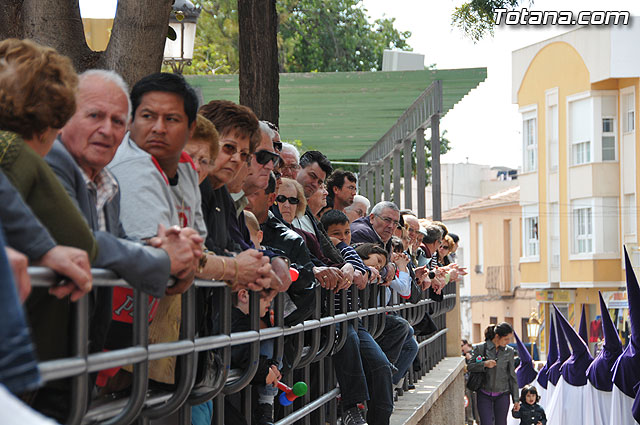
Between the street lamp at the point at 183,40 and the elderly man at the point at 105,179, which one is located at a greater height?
the street lamp at the point at 183,40

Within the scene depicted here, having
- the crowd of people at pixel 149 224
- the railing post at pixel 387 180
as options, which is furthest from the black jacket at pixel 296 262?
the railing post at pixel 387 180

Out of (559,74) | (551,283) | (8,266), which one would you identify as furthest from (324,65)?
(8,266)

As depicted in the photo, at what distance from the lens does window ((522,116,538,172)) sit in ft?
151

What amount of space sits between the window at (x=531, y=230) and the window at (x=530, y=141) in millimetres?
1892

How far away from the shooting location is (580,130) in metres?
42.4

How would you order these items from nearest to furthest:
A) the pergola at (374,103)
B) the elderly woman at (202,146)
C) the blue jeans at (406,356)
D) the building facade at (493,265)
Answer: the elderly woman at (202,146)
the blue jeans at (406,356)
the pergola at (374,103)
the building facade at (493,265)

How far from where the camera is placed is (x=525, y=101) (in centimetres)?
4600

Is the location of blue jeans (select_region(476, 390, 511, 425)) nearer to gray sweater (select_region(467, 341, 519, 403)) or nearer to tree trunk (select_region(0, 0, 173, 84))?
gray sweater (select_region(467, 341, 519, 403))

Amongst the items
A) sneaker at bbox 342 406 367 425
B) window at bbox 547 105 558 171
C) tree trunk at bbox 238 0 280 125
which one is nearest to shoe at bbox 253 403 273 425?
sneaker at bbox 342 406 367 425

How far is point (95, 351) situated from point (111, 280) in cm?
26

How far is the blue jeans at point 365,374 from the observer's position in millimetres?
6941

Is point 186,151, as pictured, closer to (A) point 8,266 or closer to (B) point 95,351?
(B) point 95,351

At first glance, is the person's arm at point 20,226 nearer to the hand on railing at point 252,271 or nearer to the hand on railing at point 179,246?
the hand on railing at point 179,246

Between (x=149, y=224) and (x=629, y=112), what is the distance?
126ft
